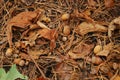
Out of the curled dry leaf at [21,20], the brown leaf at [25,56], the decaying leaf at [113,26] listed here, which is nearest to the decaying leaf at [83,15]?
the decaying leaf at [113,26]

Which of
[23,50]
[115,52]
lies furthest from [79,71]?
[23,50]

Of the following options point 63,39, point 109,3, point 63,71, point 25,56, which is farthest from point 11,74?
point 109,3

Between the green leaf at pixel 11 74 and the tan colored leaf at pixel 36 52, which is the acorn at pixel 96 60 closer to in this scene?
the tan colored leaf at pixel 36 52

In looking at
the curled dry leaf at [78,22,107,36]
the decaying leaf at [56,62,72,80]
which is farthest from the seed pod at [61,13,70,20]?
the decaying leaf at [56,62,72,80]

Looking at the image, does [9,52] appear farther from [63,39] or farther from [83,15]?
[83,15]

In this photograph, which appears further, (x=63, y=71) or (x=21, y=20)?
(x=21, y=20)

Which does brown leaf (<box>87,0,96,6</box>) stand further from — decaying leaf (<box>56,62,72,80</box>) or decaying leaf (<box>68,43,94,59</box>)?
decaying leaf (<box>56,62,72,80</box>)
